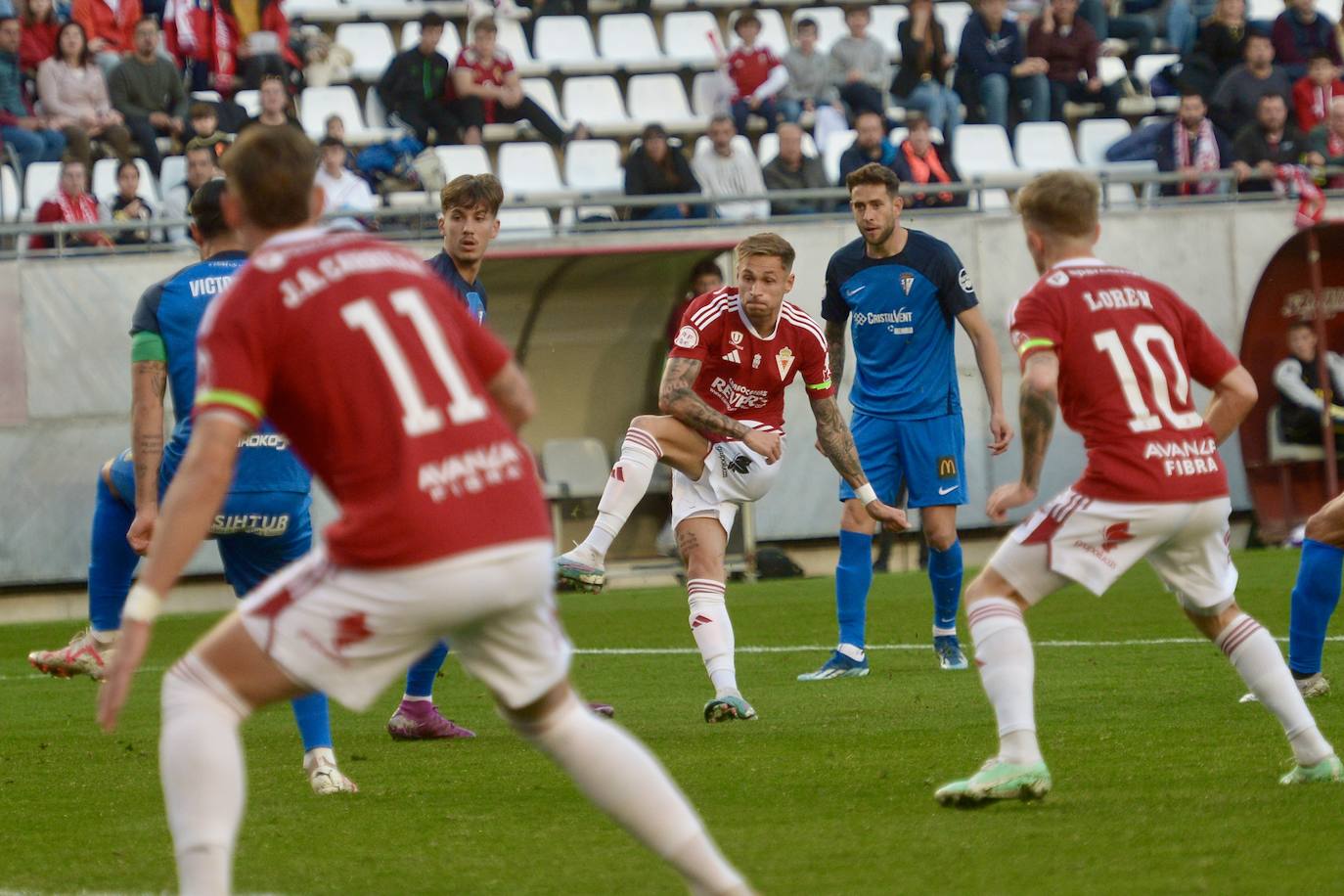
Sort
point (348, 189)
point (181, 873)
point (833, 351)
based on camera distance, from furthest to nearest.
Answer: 1. point (348, 189)
2. point (833, 351)
3. point (181, 873)

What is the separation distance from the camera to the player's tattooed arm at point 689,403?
818cm

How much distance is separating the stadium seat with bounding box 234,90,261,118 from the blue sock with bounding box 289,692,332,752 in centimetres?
1252

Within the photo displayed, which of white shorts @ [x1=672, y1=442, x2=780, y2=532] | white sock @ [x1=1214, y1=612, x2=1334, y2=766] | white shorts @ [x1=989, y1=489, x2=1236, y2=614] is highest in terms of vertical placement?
white shorts @ [x1=989, y1=489, x2=1236, y2=614]

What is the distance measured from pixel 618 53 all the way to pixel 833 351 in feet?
39.4

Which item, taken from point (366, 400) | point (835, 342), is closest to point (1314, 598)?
point (835, 342)

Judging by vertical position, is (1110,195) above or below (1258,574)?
above

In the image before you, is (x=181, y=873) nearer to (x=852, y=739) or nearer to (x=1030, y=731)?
(x=1030, y=731)

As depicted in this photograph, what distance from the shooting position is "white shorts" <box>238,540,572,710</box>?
3709 mm

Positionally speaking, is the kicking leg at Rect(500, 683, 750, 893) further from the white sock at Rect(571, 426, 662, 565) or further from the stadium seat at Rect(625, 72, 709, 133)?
the stadium seat at Rect(625, 72, 709, 133)

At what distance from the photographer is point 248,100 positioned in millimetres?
18609

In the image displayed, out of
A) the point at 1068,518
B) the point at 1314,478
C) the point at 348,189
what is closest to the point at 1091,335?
the point at 1068,518

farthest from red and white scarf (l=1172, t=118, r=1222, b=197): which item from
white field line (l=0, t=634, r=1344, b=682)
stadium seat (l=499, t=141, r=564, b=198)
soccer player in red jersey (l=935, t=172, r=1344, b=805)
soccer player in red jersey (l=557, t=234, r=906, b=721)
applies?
soccer player in red jersey (l=935, t=172, r=1344, b=805)

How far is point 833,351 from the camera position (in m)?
10.0

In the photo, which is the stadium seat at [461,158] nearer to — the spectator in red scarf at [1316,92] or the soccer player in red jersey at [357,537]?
the spectator in red scarf at [1316,92]
